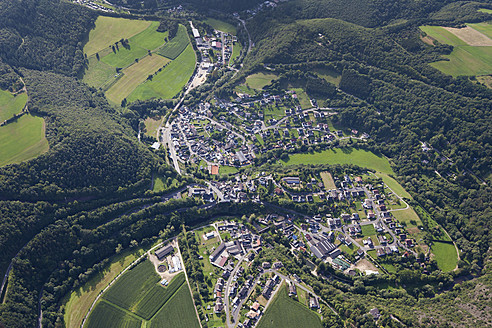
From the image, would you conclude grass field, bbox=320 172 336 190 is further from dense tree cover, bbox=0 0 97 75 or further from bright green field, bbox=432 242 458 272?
dense tree cover, bbox=0 0 97 75

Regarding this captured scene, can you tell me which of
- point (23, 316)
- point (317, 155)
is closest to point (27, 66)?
point (23, 316)

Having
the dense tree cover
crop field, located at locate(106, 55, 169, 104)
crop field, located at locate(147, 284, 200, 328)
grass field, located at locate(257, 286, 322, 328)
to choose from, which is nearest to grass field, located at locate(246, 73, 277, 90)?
crop field, located at locate(106, 55, 169, 104)

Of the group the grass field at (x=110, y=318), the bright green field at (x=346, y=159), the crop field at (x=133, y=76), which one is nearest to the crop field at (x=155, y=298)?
the grass field at (x=110, y=318)

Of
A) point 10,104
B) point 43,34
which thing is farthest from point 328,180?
point 43,34

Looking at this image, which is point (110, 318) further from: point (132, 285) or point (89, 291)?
point (89, 291)

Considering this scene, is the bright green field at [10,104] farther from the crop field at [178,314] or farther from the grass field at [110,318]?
the crop field at [178,314]

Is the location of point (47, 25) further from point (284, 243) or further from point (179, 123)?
point (284, 243)

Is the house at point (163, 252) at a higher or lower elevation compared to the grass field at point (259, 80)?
lower
